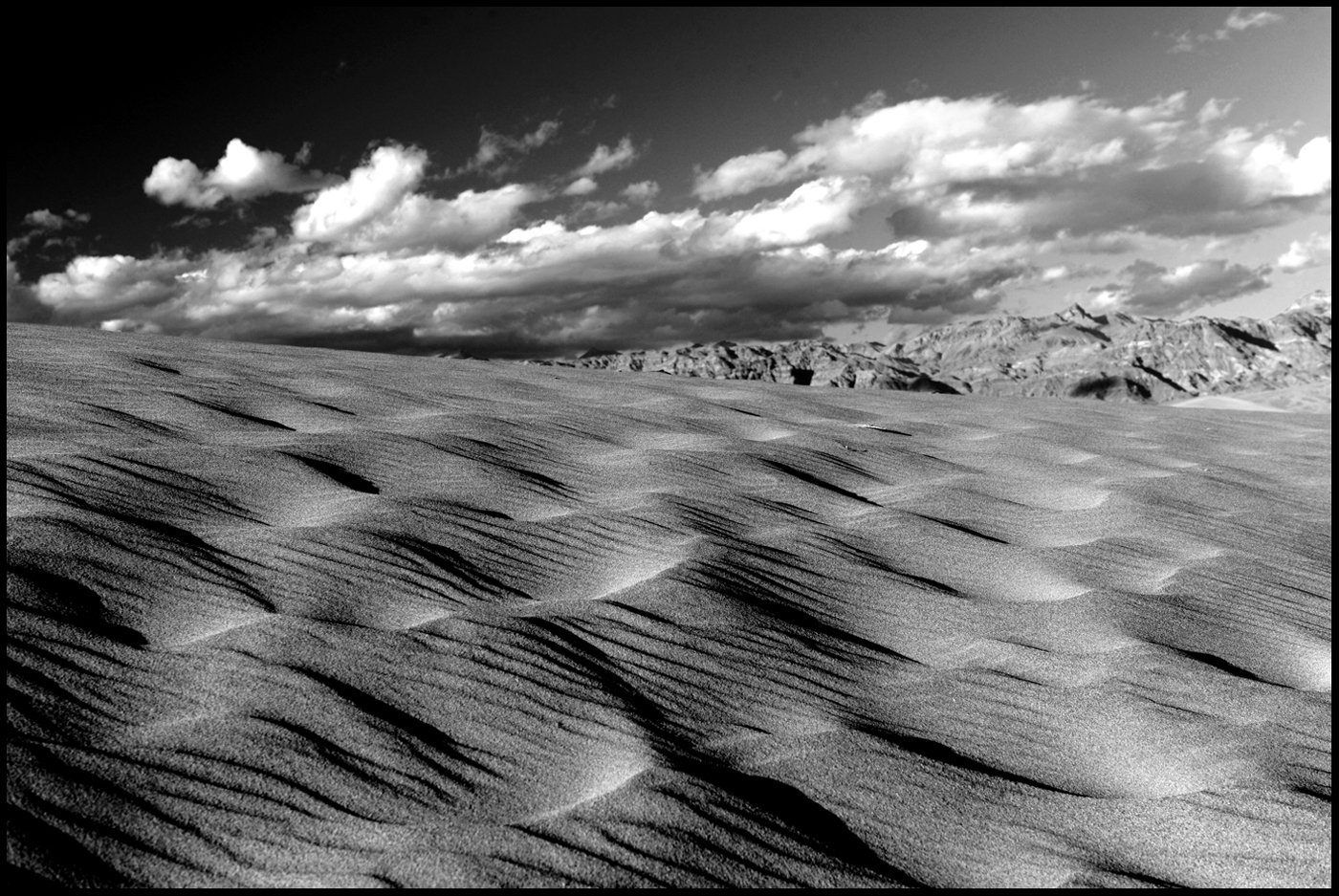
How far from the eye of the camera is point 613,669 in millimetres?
2154

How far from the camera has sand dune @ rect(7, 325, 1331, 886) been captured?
154 centimetres

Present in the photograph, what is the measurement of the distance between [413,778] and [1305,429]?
31.2 feet

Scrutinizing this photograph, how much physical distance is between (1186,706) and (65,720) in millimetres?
2353

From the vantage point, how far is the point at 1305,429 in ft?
28.8

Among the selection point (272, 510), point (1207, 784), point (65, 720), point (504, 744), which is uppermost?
point (272, 510)

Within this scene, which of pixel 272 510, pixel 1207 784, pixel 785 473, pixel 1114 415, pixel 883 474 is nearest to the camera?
pixel 1207 784

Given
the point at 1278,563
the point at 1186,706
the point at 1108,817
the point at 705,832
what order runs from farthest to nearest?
the point at 1278,563, the point at 1186,706, the point at 1108,817, the point at 705,832

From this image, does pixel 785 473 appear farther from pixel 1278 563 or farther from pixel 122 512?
pixel 122 512

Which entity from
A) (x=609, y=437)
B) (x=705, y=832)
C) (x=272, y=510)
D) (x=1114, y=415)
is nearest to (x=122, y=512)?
(x=272, y=510)

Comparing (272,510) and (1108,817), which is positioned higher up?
(272,510)

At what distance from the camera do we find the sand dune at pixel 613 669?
1.54 metres

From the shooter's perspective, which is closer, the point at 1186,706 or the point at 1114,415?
the point at 1186,706

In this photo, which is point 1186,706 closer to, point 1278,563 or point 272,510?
point 1278,563

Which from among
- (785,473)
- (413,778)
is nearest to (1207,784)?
(413,778)
